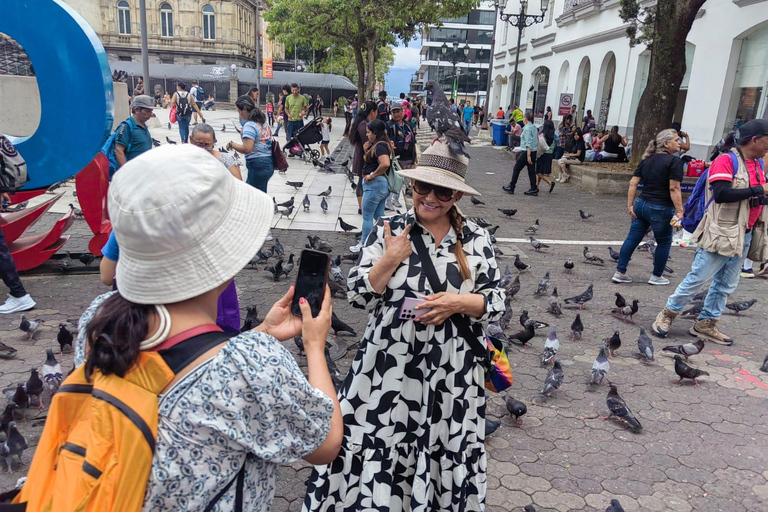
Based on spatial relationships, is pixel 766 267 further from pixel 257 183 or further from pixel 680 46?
pixel 257 183

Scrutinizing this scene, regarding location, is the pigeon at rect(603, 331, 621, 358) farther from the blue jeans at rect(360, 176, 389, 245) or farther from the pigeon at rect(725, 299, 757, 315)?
the blue jeans at rect(360, 176, 389, 245)

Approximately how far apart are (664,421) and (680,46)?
11593mm

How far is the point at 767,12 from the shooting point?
13.2 meters

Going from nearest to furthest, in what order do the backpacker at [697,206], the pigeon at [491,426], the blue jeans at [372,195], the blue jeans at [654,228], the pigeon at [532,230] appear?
the pigeon at [491,426]
the backpacker at [697,206]
the blue jeans at [654,228]
the blue jeans at [372,195]
the pigeon at [532,230]

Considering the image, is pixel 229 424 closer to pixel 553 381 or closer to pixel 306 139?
pixel 553 381

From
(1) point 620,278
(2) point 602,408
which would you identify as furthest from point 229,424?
(1) point 620,278

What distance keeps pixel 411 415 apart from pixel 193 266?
1.51m

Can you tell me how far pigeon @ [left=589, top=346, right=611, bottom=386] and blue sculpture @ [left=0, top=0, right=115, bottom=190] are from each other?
19.6 ft

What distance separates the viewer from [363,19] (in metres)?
23.4

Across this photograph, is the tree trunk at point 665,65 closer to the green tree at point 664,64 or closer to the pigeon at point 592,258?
the green tree at point 664,64

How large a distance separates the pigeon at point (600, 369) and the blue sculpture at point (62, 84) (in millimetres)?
5965

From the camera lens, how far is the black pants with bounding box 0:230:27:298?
17.2 feet

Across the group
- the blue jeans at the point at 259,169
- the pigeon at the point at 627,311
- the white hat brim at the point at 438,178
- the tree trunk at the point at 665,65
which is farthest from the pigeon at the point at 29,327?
the tree trunk at the point at 665,65

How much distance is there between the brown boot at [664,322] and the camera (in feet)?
18.6
